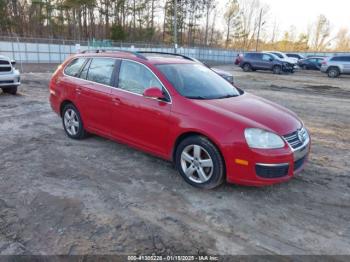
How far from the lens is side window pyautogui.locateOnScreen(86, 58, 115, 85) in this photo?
16.8 ft

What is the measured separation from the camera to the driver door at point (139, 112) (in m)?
4.32

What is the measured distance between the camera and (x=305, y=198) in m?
3.96

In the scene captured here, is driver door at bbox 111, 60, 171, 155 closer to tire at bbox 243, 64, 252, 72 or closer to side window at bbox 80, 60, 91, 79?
side window at bbox 80, 60, 91, 79

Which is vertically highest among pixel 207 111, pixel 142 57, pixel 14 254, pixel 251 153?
pixel 142 57

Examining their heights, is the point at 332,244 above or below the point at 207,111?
below

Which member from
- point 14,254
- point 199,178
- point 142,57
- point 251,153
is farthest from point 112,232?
point 142,57

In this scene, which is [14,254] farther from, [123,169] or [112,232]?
[123,169]

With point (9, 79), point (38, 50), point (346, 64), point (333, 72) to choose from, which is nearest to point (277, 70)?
point (333, 72)

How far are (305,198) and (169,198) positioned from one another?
173 cm

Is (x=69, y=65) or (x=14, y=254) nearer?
(x=14, y=254)

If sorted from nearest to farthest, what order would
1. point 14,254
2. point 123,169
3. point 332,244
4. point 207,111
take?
point 14,254, point 332,244, point 207,111, point 123,169

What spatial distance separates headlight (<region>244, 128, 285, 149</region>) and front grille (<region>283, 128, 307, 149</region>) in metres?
0.17

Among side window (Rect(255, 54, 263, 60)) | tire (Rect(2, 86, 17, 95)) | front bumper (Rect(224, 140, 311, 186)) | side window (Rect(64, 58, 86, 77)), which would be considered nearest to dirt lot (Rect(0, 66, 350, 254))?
front bumper (Rect(224, 140, 311, 186))

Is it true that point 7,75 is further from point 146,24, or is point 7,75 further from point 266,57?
point 146,24
